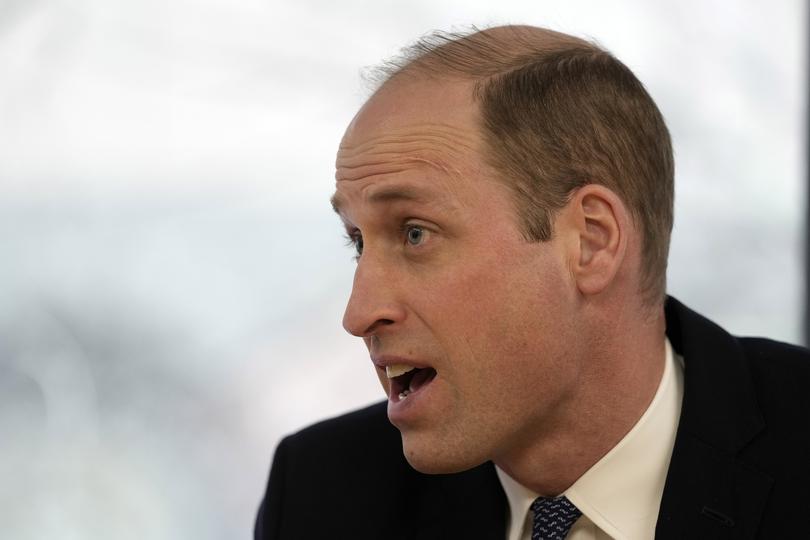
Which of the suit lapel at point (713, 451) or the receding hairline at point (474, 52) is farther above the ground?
the receding hairline at point (474, 52)

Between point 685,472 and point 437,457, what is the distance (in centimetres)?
39

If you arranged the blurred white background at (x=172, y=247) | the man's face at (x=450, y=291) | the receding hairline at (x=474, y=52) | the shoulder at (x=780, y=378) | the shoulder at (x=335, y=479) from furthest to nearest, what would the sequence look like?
the blurred white background at (x=172, y=247)
the shoulder at (x=335, y=479)
the shoulder at (x=780, y=378)
the receding hairline at (x=474, y=52)
the man's face at (x=450, y=291)

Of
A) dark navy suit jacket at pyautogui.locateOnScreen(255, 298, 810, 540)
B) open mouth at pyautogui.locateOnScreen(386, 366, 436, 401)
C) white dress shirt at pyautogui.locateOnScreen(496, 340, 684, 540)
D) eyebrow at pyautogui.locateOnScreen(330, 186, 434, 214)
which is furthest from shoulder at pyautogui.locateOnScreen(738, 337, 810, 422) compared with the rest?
eyebrow at pyautogui.locateOnScreen(330, 186, 434, 214)

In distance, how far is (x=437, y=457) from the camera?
5.31ft

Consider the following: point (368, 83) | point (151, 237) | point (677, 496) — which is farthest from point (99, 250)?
point (677, 496)

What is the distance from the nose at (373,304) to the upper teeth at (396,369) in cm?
6

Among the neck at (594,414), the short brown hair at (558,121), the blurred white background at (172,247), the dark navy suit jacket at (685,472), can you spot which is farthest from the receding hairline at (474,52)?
the blurred white background at (172,247)

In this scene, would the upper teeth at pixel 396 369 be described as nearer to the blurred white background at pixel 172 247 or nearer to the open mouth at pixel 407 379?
the open mouth at pixel 407 379

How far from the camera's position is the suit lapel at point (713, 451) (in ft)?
5.43

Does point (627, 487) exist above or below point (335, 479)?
below

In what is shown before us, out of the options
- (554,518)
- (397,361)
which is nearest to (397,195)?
(397,361)

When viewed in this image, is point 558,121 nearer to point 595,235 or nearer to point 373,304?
point 595,235

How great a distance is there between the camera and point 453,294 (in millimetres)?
1582

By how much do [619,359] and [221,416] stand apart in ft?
4.25
